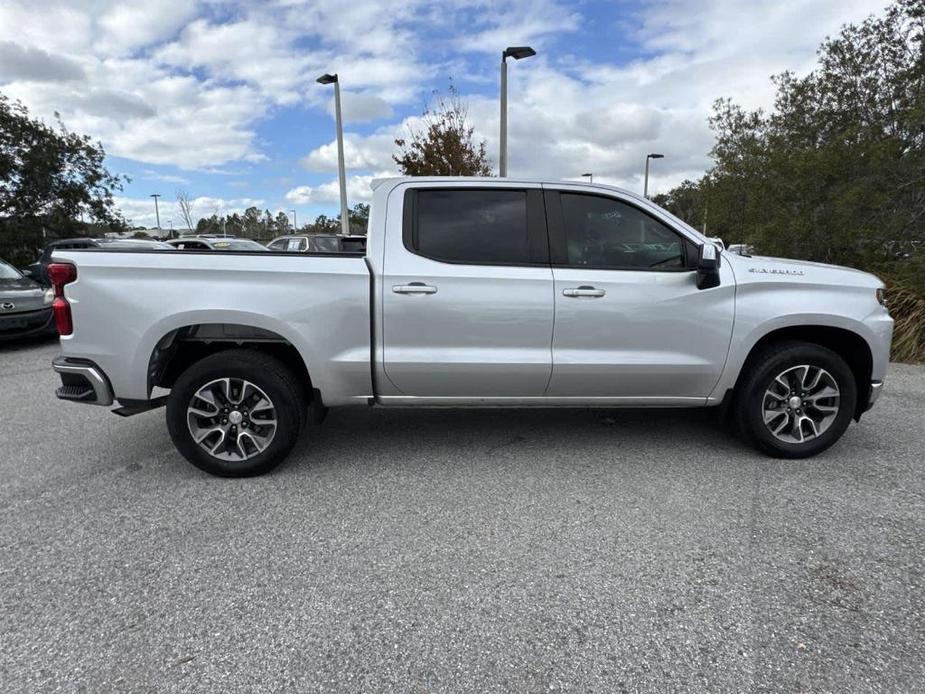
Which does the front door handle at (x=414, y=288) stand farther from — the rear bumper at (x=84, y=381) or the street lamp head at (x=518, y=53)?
the street lamp head at (x=518, y=53)

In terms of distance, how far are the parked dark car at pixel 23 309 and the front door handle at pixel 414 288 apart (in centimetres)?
674

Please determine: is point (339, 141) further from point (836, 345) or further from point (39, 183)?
point (836, 345)

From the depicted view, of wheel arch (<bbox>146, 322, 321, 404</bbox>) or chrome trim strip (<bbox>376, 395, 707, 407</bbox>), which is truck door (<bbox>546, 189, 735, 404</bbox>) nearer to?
chrome trim strip (<bbox>376, 395, 707, 407</bbox>)

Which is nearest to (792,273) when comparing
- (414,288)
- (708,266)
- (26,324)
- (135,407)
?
(708,266)

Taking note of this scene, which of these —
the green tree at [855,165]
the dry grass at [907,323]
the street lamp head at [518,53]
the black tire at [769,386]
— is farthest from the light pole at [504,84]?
the black tire at [769,386]

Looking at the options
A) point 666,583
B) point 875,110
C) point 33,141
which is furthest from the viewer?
point 33,141

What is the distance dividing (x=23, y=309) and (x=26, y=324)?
0.22 m

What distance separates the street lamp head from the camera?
514 inches

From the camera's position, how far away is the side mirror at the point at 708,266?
3521 millimetres

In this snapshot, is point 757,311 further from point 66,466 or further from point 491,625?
point 66,466

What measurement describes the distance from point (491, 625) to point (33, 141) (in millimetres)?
18741

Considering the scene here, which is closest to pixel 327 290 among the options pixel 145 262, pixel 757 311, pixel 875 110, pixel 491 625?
pixel 145 262

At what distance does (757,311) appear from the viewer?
148 inches

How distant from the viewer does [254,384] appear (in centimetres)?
364
